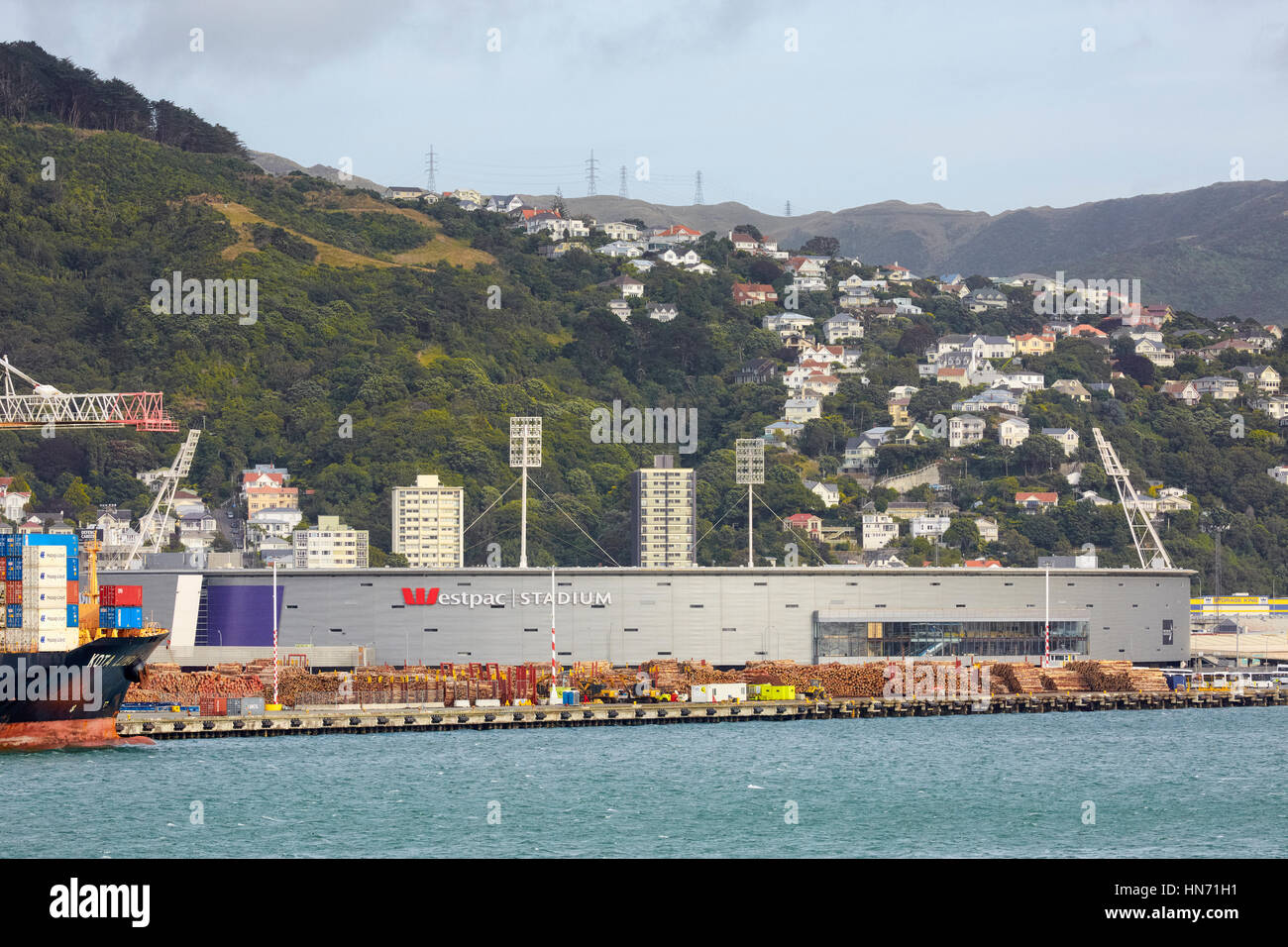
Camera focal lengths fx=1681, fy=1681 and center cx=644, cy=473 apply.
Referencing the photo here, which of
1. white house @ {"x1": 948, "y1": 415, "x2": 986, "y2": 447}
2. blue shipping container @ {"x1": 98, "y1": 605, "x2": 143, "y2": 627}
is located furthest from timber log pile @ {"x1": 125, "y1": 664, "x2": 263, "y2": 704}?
white house @ {"x1": 948, "y1": 415, "x2": 986, "y2": 447}

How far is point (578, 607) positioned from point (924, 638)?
63.1 ft

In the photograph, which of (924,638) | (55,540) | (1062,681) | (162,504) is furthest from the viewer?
A: (162,504)

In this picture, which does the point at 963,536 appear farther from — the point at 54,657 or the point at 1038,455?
the point at 54,657

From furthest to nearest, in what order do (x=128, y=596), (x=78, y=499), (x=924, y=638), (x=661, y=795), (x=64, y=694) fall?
1. (x=78, y=499)
2. (x=924, y=638)
3. (x=128, y=596)
4. (x=64, y=694)
5. (x=661, y=795)

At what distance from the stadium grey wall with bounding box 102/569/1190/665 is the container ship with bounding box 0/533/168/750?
21750mm

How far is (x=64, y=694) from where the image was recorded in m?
63.1

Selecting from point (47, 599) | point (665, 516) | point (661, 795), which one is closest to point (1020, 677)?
point (661, 795)

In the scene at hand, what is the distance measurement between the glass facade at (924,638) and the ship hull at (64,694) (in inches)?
1561

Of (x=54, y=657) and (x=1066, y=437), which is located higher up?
(x=1066, y=437)

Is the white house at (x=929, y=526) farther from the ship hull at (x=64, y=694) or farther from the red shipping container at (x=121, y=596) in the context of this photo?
the ship hull at (x=64, y=694)

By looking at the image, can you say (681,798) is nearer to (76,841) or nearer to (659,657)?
(76,841)

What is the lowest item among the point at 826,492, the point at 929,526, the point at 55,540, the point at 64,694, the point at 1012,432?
the point at 64,694

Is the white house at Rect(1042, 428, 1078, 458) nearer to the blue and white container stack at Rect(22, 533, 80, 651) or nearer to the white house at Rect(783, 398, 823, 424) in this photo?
the white house at Rect(783, 398, 823, 424)
